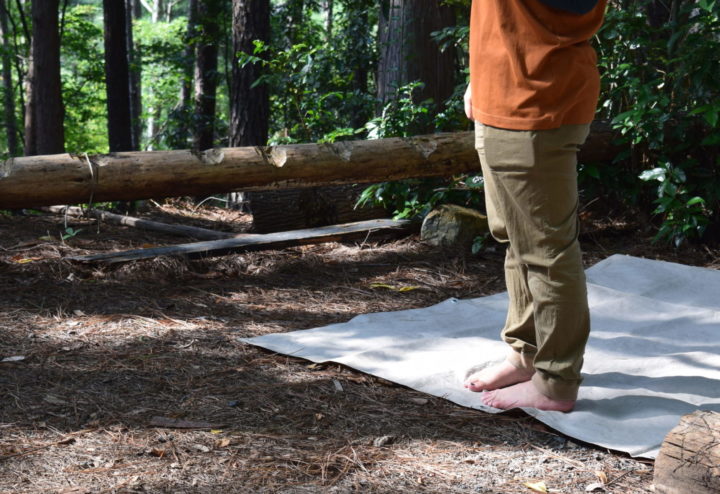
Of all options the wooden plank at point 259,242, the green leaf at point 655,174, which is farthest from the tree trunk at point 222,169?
the green leaf at point 655,174

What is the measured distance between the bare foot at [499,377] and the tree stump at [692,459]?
31.8 inches

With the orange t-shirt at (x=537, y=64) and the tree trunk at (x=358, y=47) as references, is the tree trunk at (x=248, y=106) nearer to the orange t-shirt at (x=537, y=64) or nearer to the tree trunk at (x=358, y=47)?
the tree trunk at (x=358, y=47)

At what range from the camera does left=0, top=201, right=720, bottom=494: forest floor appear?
6.98ft

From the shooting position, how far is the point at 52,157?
4312mm

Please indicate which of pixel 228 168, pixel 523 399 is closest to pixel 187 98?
pixel 228 168

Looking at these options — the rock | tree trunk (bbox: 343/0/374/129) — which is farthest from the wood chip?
tree trunk (bbox: 343/0/374/129)

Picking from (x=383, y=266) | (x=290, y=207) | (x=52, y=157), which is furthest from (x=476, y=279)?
(x=52, y=157)

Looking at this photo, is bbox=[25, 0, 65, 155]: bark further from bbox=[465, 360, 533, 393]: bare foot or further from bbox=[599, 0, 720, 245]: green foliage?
bbox=[465, 360, 533, 393]: bare foot

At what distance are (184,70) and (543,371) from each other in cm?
1454

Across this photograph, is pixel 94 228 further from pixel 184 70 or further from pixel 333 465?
pixel 184 70

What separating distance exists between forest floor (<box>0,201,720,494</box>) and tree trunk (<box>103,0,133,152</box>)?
18.6 feet

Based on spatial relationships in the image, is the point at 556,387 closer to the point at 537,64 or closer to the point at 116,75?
the point at 537,64

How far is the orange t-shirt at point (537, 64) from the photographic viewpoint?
2.23 metres

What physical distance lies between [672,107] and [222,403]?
398 cm
